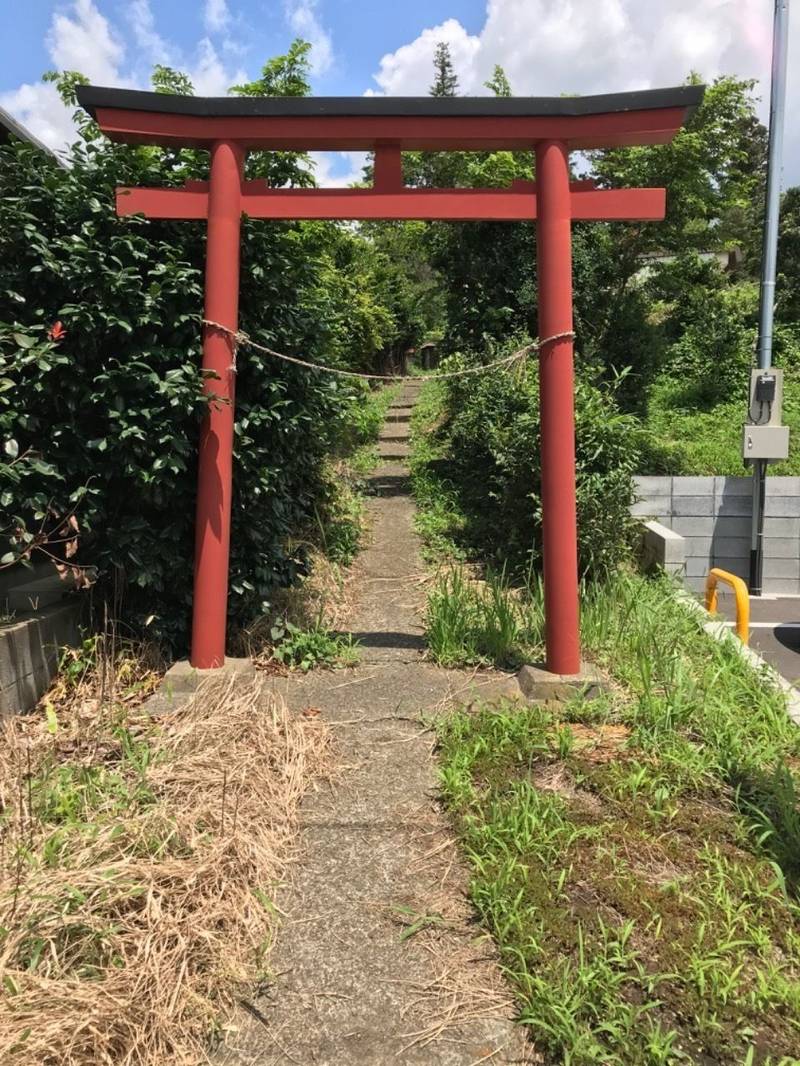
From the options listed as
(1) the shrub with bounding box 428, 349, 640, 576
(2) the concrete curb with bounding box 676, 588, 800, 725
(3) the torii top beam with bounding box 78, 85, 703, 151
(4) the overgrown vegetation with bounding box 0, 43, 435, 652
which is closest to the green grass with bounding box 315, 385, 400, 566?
(1) the shrub with bounding box 428, 349, 640, 576

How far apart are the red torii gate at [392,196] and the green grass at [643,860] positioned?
2.33 feet

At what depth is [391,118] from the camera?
3.85m

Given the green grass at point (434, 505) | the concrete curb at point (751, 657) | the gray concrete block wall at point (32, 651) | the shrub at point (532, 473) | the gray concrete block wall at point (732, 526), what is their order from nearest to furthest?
the gray concrete block wall at point (32, 651) < the concrete curb at point (751, 657) < the shrub at point (532, 473) < the green grass at point (434, 505) < the gray concrete block wall at point (732, 526)

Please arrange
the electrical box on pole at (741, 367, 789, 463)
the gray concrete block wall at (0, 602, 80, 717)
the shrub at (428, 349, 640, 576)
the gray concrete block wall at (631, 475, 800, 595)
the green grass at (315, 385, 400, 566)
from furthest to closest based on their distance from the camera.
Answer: the gray concrete block wall at (631, 475, 800, 595), the electrical box on pole at (741, 367, 789, 463), the green grass at (315, 385, 400, 566), the shrub at (428, 349, 640, 576), the gray concrete block wall at (0, 602, 80, 717)

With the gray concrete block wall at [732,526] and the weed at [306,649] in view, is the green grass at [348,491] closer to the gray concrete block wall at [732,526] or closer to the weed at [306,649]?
the weed at [306,649]

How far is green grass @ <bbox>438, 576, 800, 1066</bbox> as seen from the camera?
1.94 m

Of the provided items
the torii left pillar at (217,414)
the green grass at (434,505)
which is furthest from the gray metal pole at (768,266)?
the torii left pillar at (217,414)

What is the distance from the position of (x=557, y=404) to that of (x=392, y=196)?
4.83 ft

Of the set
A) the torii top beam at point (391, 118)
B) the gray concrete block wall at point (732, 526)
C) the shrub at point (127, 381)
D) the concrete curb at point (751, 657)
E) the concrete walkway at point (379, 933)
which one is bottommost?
the concrete walkway at point (379, 933)

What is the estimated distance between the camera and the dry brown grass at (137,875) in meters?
1.87

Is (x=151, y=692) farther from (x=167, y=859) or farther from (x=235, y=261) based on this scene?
(x=235, y=261)

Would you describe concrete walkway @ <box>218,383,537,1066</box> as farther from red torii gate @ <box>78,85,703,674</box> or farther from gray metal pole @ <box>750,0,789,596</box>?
gray metal pole @ <box>750,0,789,596</box>

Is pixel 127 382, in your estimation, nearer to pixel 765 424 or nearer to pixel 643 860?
pixel 643 860

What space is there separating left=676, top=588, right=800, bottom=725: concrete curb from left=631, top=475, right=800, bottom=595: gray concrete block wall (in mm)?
2244
